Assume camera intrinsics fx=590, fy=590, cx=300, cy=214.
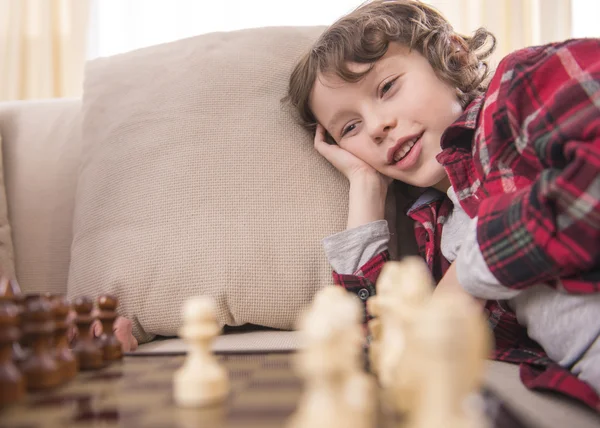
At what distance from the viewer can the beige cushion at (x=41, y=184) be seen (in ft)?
4.96

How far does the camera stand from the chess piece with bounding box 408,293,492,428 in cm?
38

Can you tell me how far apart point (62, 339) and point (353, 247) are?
0.65 meters

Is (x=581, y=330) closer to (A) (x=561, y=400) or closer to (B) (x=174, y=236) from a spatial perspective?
(A) (x=561, y=400)

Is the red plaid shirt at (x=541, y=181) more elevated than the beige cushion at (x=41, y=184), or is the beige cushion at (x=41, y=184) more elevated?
the red plaid shirt at (x=541, y=181)

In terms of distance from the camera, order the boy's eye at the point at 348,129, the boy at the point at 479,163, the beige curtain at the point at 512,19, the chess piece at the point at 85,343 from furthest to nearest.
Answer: the beige curtain at the point at 512,19, the boy's eye at the point at 348,129, the boy at the point at 479,163, the chess piece at the point at 85,343

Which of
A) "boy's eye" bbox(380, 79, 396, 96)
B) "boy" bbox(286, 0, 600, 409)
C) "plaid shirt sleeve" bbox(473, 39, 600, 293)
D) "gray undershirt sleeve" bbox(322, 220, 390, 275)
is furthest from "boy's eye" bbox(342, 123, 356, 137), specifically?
"plaid shirt sleeve" bbox(473, 39, 600, 293)

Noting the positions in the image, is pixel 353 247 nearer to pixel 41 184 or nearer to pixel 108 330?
pixel 108 330

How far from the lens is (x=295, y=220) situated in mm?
1221

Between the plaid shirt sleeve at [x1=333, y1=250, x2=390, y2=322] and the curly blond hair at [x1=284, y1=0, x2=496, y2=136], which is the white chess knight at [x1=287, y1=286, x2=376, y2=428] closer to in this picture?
the plaid shirt sleeve at [x1=333, y1=250, x2=390, y2=322]

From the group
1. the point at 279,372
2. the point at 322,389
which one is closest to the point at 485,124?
the point at 279,372


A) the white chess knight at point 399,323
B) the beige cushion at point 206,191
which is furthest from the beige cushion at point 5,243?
the white chess knight at point 399,323

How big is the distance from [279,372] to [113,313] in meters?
0.27

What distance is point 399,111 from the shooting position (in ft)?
4.06

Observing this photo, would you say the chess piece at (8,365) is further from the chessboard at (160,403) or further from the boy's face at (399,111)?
the boy's face at (399,111)
